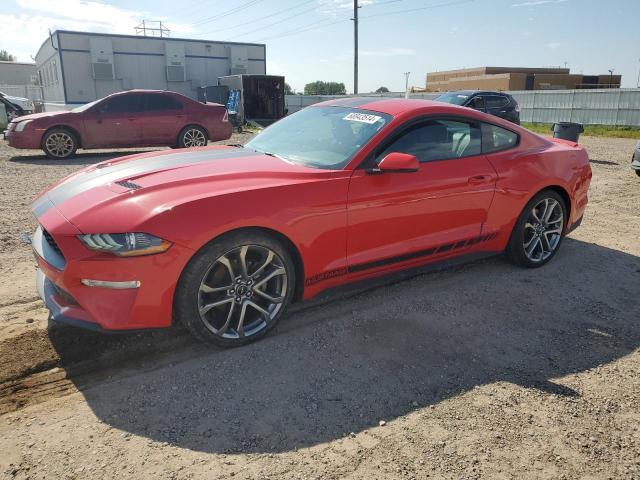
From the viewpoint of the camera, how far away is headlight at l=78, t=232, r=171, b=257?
273cm

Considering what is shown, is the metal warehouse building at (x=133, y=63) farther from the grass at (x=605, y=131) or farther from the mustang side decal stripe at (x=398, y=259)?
the mustang side decal stripe at (x=398, y=259)

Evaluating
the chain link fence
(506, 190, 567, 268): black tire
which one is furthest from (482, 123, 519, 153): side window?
the chain link fence

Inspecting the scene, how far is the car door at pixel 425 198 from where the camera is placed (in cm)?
352

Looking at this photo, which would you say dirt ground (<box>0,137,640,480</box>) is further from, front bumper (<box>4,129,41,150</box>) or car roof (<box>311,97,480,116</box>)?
front bumper (<box>4,129,41,150</box>)

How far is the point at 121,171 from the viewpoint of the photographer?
3.57 m

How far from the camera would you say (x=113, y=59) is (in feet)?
90.9

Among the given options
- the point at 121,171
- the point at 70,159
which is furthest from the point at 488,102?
the point at 121,171

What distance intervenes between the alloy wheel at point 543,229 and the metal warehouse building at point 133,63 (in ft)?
93.2

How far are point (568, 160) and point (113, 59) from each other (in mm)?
28600

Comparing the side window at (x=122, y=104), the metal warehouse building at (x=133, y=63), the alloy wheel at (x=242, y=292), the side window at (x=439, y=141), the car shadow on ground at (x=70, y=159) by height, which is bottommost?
the alloy wheel at (x=242, y=292)

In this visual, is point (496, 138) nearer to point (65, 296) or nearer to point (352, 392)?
point (352, 392)

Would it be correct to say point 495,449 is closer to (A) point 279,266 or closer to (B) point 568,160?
(A) point 279,266

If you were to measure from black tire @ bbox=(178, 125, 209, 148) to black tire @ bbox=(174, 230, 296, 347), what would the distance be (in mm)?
9345

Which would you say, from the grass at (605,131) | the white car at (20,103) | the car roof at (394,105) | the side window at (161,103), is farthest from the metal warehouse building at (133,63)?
the car roof at (394,105)
